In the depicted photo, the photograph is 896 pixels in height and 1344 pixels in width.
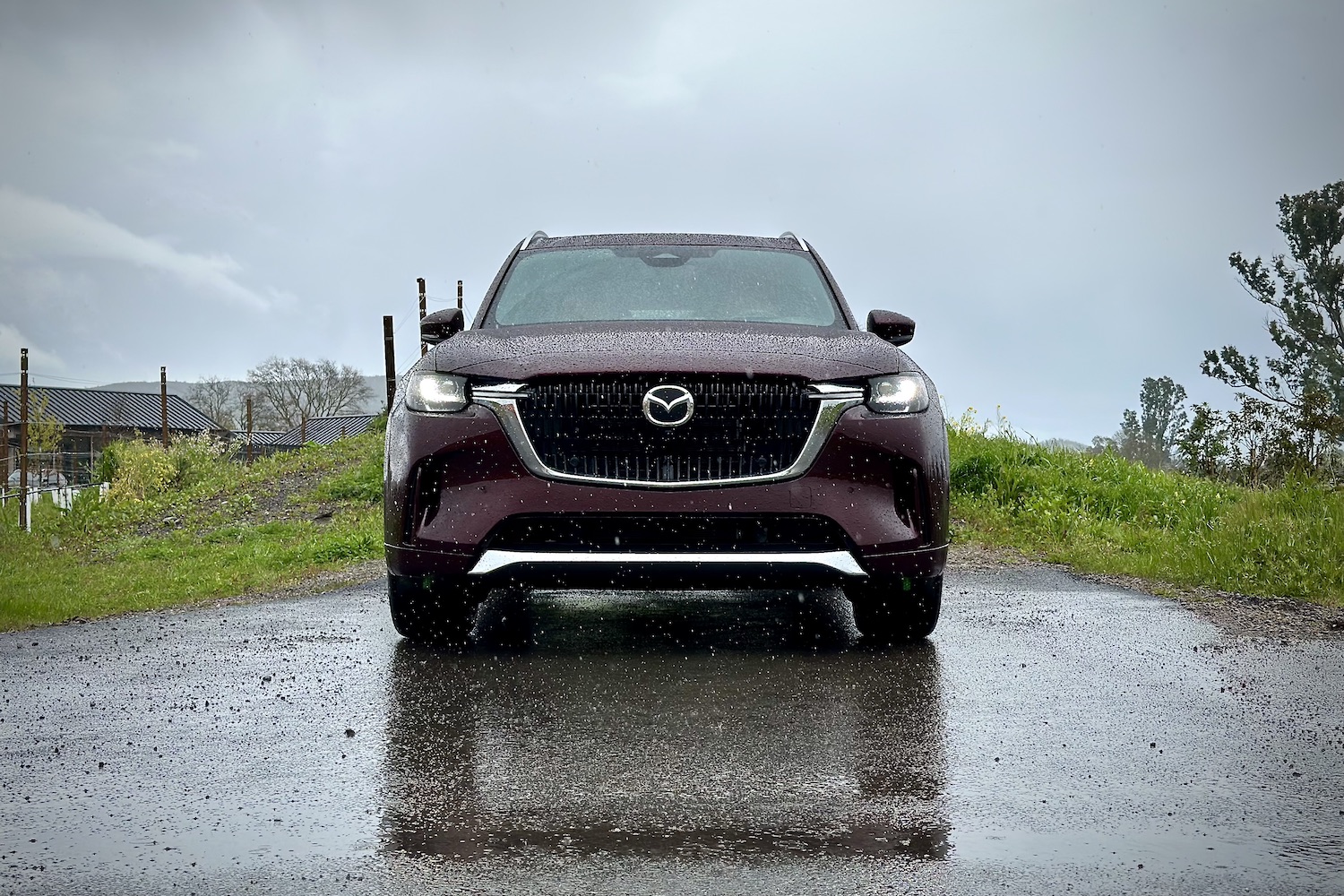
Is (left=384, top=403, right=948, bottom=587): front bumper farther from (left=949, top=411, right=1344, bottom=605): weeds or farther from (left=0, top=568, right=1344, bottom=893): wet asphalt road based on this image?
(left=949, top=411, right=1344, bottom=605): weeds

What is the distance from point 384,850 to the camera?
3084 mm

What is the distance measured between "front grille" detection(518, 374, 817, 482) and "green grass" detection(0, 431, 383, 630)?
3727 mm

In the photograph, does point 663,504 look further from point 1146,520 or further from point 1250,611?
point 1146,520

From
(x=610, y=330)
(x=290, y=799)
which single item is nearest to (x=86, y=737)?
(x=290, y=799)

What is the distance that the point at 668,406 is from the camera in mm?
5176

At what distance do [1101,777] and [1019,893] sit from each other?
1.08 metres

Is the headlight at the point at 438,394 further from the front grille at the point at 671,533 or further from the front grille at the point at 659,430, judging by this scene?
the front grille at the point at 671,533

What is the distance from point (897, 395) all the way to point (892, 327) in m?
0.95

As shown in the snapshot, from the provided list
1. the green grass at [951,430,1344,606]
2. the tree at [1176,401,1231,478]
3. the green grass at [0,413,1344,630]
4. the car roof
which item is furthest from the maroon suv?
the tree at [1176,401,1231,478]

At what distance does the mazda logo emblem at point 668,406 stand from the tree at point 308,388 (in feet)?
316

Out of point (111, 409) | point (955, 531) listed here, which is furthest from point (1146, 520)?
point (111, 409)

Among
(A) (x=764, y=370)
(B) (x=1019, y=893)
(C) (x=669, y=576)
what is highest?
(A) (x=764, y=370)

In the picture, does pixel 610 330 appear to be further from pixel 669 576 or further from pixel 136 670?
pixel 136 670

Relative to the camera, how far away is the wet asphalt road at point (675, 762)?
2.97 metres
